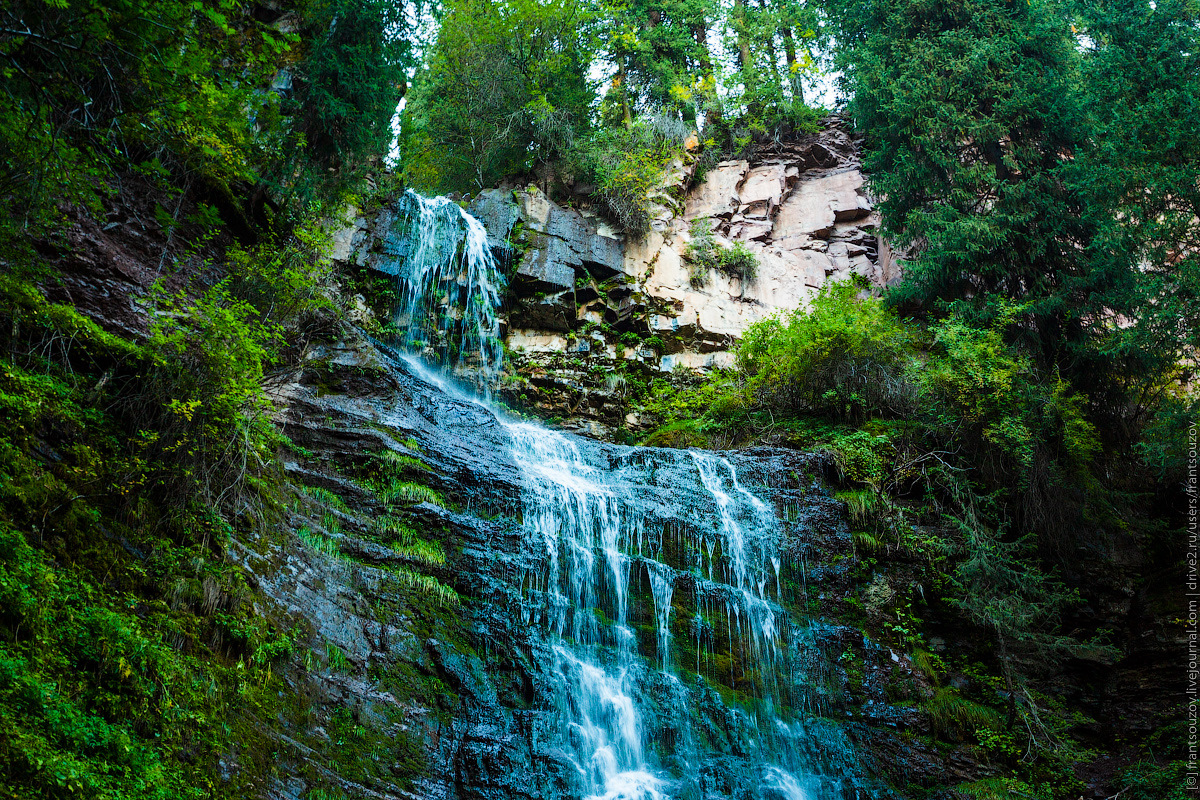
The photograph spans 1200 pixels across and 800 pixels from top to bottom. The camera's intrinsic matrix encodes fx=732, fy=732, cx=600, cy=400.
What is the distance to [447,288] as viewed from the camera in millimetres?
15781

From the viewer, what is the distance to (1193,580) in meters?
10.5

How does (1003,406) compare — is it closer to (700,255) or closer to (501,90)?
(700,255)

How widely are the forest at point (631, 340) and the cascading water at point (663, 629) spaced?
3.89ft

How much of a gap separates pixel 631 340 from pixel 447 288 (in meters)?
4.28

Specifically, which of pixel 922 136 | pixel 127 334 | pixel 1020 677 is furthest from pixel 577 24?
pixel 1020 677

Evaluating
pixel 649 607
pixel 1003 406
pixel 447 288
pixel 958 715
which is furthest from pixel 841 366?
pixel 447 288

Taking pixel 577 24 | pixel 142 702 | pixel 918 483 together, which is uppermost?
pixel 577 24

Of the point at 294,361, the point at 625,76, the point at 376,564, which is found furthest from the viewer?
the point at 625,76

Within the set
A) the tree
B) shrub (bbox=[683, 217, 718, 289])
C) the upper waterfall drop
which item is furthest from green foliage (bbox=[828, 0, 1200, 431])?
the upper waterfall drop

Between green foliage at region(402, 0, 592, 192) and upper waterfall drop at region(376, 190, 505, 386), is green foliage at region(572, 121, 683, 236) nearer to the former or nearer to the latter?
green foliage at region(402, 0, 592, 192)

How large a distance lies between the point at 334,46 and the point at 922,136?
11516 millimetres

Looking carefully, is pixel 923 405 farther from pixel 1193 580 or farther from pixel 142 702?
pixel 142 702

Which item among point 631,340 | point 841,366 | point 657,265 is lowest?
point 841,366

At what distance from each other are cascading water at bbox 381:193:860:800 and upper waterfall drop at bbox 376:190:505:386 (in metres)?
3.73
